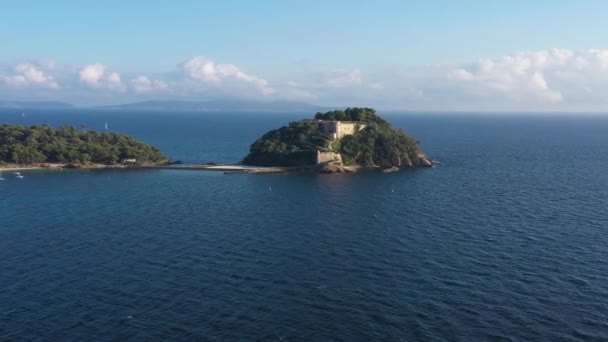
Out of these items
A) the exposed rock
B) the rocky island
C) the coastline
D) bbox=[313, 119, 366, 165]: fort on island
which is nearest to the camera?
the coastline

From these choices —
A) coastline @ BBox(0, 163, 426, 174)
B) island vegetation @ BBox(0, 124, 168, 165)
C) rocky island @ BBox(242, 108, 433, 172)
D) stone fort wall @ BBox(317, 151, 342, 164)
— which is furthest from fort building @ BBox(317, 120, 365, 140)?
island vegetation @ BBox(0, 124, 168, 165)

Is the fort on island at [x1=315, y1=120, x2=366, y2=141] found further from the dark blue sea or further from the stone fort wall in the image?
the dark blue sea

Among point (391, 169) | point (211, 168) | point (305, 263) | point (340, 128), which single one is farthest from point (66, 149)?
point (305, 263)

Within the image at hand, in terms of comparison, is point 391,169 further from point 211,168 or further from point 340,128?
point 211,168

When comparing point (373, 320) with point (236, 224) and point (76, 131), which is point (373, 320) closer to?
point (236, 224)

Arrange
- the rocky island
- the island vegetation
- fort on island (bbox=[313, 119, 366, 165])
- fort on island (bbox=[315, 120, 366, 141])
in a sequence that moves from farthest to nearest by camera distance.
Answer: fort on island (bbox=[315, 120, 366, 141]) → the island vegetation → the rocky island → fort on island (bbox=[313, 119, 366, 165])

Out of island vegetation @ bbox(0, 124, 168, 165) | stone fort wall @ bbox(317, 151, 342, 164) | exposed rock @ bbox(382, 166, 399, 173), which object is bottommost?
exposed rock @ bbox(382, 166, 399, 173)

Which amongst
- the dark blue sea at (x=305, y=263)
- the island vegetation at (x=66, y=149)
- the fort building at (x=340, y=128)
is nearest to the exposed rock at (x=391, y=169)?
the fort building at (x=340, y=128)
